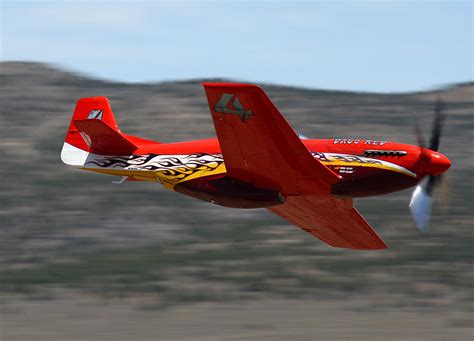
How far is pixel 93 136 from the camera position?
19.5m

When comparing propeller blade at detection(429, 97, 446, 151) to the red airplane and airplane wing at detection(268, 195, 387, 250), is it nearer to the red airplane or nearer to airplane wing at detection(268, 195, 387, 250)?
the red airplane

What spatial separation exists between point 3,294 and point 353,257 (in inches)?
809

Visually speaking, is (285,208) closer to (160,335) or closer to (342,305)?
(160,335)

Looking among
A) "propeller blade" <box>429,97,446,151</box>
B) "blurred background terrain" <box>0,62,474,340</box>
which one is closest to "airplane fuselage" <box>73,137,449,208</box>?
"propeller blade" <box>429,97,446,151</box>

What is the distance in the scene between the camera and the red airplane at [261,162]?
16.4 m

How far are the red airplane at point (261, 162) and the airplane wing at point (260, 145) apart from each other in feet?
0.06

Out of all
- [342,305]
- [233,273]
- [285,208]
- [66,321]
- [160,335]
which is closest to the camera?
[285,208]

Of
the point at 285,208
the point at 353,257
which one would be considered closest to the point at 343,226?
the point at 285,208

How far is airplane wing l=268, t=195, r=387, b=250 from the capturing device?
19.7 m

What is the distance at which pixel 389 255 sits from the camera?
168ft

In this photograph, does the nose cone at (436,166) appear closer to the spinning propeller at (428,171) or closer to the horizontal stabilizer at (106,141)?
the spinning propeller at (428,171)

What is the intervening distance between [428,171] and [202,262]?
33379 millimetres

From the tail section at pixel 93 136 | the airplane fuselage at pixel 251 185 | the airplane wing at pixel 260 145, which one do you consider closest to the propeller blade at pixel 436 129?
the airplane fuselage at pixel 251 185

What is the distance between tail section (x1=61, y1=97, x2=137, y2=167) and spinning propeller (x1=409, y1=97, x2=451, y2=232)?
6589 mm
